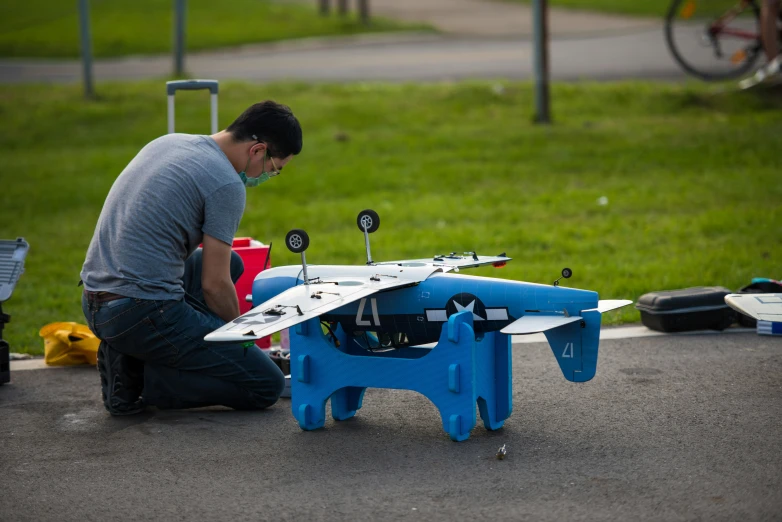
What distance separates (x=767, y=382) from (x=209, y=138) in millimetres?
3107

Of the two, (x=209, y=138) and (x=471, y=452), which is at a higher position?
(x=209, y=138)

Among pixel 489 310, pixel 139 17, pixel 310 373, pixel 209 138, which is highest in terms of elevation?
pixel 139 17

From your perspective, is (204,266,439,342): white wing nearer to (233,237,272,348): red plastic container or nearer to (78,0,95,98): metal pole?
(233,237,272,348): red plastic container

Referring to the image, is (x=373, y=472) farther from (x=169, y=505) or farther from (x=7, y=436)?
(x=7, y=436)

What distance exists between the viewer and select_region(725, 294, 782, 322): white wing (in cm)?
480

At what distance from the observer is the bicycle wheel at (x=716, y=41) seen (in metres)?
11.6

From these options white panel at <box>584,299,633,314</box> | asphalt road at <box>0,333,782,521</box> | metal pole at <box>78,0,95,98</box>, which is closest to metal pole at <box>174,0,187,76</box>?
metal pole at <box>78,0,95,98</box>

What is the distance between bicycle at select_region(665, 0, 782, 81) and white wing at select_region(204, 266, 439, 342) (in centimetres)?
834

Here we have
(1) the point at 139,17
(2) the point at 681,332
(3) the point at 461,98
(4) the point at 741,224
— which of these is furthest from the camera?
(1) the point at 139,17

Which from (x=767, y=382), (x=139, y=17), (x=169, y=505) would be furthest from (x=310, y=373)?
(x=139, y=17)

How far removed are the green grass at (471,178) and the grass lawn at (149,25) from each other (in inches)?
368

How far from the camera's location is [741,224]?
8.19 metres

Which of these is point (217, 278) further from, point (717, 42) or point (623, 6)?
point (623, 6)

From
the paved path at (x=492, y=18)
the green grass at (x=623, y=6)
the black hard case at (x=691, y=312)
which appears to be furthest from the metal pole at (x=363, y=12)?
the black hard case at (x=691, y=312)
